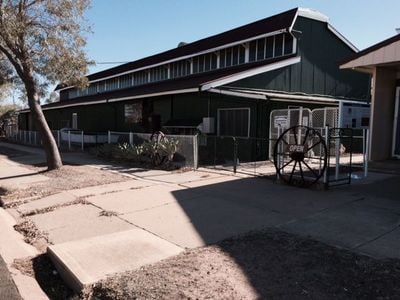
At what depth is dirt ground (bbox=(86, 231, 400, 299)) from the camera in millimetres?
3639

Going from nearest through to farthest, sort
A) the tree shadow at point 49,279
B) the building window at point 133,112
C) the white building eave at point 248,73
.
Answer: the tree shadow at point 49,279, the white building eave at point 248,73, the building window at point 133,112

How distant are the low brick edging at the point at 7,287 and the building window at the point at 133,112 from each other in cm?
1725

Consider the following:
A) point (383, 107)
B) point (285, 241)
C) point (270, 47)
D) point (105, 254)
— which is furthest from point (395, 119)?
point (105, 254)

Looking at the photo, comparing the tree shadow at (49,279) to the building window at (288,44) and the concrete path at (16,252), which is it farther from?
the building window at (288,44)

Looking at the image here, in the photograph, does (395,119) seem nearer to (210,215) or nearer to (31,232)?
(210,215)

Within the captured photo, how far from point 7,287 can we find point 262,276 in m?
2.73

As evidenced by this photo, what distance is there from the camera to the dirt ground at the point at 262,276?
3.64 m

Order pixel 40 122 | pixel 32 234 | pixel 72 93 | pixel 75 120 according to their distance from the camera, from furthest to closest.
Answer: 1. pixel 72 93
2. pixel 75 120
3. pixel 40 122
4. pixel 32 234

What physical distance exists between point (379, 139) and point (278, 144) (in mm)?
3584

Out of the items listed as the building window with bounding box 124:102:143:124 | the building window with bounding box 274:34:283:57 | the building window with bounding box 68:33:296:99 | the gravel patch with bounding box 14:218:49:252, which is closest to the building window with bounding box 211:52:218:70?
the building window with bounding box 68:33:296:99

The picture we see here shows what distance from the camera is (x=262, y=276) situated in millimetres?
4012

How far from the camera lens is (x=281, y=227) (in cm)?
576

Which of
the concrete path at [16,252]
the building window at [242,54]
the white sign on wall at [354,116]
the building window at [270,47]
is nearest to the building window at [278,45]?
the building window at [270,47]

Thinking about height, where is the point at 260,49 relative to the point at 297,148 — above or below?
above
